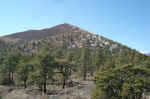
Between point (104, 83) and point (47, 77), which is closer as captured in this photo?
point (104, 83)

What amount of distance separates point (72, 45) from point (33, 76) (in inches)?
3364

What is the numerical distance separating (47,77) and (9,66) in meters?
13.3

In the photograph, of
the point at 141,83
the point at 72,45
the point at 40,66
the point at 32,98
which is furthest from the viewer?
the point at 72,45

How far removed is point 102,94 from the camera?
14109mm

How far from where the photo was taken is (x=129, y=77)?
1420 centimetres

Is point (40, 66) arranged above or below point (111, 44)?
below

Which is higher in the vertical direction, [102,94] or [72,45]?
[72,45]

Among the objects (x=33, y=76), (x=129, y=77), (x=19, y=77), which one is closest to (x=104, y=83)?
(x=129, y=77)

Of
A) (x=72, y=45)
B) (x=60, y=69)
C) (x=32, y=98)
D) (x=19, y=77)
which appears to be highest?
(x=72, y=45)

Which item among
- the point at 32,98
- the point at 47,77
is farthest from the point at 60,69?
the point at 32,98

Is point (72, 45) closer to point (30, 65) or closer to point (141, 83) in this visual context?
point (30, 65)

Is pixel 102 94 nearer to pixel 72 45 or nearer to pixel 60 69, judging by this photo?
pixel 60 69

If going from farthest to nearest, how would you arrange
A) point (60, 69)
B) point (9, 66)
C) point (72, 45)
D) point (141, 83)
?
point (72, 45), point (9, 66), point (60, 69), point (141, 83)

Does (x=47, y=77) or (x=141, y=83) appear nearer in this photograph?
(x=141, y=83)
